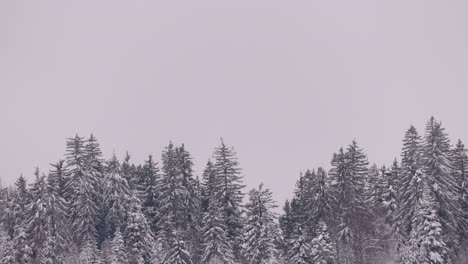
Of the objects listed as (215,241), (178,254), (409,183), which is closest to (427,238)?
(409,183)

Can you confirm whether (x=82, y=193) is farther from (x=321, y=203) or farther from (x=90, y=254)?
(x=321, y=203)

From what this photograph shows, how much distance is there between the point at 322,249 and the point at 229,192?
15.8 m

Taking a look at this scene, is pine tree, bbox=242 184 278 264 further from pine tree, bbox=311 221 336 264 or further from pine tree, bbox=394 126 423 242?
pine tree, bbox=394 126 423 242

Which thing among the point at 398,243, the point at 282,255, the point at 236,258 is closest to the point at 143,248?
the point at 236,258

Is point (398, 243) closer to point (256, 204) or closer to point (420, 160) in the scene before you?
point (420, 160)

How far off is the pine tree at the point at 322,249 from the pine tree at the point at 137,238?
2071 cm

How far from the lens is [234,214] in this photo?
87312 millimetres

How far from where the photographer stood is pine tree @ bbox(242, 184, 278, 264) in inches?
3024

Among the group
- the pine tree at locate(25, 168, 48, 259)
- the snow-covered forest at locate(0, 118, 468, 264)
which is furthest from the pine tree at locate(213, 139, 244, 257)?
the pine tree at locate(25, 168, 48, 259)

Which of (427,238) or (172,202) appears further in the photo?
(172,202)

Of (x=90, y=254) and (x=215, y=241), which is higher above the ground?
(x=215, y=241)

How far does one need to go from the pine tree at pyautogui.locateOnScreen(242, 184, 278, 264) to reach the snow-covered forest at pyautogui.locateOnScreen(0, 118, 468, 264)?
13cm

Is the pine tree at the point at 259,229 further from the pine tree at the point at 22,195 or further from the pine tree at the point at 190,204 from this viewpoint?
the pine tree at the point at 22,195

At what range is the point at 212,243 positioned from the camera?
79750 mm
